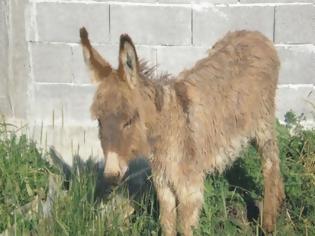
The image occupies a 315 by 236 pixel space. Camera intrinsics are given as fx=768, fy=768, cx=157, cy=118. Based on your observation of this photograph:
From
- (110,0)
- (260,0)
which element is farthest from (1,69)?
(260,0)

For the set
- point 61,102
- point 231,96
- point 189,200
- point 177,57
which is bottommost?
point 189,200

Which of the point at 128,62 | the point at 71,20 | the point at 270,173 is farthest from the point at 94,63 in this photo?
the point at 71,20

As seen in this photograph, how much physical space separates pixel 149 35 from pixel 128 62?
2.01 meters

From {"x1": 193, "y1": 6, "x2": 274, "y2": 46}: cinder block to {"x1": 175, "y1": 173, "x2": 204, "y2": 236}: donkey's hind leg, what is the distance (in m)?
1.85

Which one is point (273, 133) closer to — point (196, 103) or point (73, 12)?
point (196, 103)

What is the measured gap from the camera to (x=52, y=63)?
673cm

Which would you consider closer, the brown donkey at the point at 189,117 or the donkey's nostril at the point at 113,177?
the donkey's nostril at the point at 113,177

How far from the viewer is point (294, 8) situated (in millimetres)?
6523

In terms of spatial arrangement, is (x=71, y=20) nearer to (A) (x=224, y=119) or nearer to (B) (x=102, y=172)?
(B) (x=102, y=172)

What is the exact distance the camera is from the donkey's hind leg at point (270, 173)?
5.85m

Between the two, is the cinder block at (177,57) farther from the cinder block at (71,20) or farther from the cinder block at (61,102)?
the cinder block at (61,102)

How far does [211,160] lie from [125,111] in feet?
3.14

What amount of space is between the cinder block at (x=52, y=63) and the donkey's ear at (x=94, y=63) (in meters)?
1.95

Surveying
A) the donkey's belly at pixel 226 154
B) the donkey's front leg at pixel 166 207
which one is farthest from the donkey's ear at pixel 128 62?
the donkey's belly at pixel 226 154
